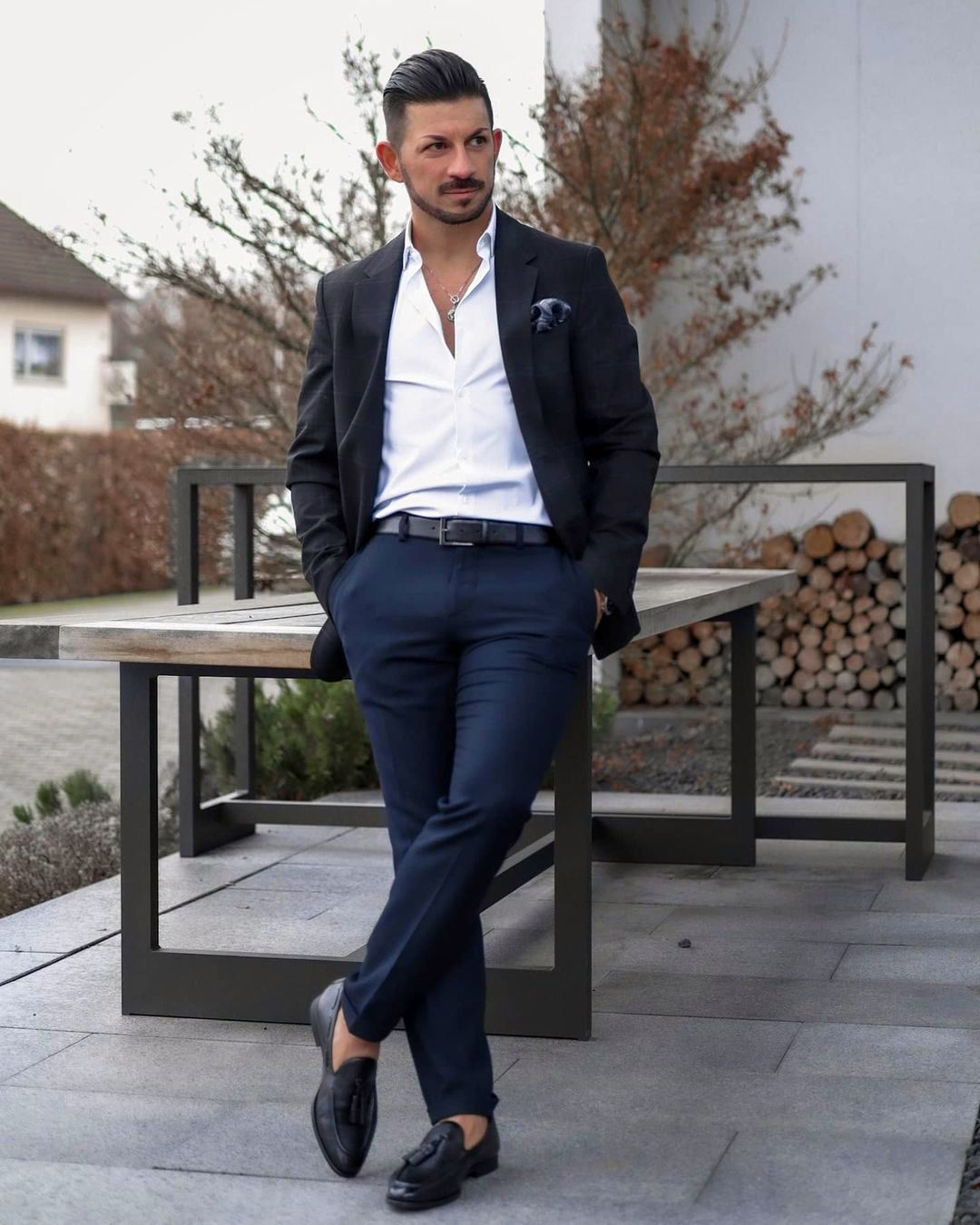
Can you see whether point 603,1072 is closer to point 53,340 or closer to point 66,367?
point 66,367

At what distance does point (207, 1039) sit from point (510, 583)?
1142 mm

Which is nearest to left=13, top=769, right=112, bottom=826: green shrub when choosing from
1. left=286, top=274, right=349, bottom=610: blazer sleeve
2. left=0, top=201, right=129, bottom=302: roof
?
left=286, top=274, right=349, bottom=610: blazer sleeve

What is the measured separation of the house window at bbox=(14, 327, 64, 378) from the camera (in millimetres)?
22969

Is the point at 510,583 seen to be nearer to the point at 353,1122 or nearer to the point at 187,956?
the point at 353,1122

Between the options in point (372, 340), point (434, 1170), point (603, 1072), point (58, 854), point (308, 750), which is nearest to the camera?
point (434, 1170)

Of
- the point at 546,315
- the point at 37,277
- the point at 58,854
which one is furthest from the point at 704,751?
the point at 37,277

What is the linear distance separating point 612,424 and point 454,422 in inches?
9.8

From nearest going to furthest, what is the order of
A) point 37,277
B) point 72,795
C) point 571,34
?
point 72,795 < point 571,34 < point 37,277

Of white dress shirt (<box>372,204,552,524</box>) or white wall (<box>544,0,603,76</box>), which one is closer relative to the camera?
white dress shirt (<box>372,204,552,524</box>)

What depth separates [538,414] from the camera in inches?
93.0

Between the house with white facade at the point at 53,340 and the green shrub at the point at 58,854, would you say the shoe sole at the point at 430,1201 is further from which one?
the house with white facade at the point at 53,340

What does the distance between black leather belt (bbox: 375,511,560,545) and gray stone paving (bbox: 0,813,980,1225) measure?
858 millimetres

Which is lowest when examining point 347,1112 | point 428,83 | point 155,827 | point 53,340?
point 347,1112

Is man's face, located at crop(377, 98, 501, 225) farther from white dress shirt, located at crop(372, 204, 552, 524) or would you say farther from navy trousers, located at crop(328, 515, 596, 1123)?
navy trousers, located at crop(328, 515, 596, 1123)
